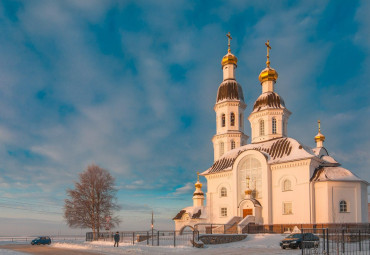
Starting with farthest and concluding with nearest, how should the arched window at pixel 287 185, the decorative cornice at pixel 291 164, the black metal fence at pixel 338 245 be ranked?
the arched window at pixel 287 185, the decorative cornice at pixel 291 164, the black metal fence at pixel 338 245

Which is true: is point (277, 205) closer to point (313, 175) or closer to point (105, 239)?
point (313, 175)

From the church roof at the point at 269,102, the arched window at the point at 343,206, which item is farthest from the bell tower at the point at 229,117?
the arched window at the point at 343,206

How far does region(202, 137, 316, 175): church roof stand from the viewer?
38.0m

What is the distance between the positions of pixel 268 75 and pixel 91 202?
27958 millimetres

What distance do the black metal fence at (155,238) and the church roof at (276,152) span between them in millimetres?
14935

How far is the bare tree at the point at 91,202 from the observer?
3972cm

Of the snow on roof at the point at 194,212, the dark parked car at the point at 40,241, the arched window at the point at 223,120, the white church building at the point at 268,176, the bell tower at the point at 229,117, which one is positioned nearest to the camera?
the white church building at the point at 268,176

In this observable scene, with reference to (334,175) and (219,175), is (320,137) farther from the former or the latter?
(219,175)

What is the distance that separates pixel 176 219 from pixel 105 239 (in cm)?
1893

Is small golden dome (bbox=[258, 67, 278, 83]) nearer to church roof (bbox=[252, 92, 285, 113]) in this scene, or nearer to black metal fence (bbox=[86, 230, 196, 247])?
church roof (bbox=[252, 92, 285, 113])

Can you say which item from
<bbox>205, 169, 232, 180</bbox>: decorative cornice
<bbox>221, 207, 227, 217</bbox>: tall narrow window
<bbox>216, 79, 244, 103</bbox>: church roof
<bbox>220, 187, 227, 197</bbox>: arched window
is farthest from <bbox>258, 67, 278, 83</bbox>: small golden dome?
<bbox>221, 207, 227, 217</bbox>: tall narrow window

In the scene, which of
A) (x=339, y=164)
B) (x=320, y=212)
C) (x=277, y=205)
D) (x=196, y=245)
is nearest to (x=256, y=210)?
(x=277, y=205)

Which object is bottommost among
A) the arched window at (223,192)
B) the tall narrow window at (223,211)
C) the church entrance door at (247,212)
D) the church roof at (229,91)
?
the tall narrow window at (223,211)

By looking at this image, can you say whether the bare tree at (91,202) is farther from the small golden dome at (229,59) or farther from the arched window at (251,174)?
the small golden dome at (229,59)
